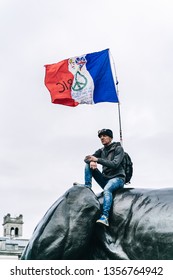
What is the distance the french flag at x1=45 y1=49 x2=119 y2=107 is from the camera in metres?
10.9

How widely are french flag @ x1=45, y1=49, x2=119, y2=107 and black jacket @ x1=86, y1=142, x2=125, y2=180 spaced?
1.96 metres

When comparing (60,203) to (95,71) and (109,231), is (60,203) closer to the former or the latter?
(109,231)

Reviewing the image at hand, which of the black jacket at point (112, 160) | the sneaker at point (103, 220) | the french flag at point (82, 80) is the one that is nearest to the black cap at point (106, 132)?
the black jacket at point (112, 160)

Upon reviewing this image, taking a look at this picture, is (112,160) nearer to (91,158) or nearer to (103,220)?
(91,158)

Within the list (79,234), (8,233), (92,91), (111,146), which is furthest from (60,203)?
(8,233)

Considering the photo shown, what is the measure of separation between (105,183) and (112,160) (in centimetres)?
38

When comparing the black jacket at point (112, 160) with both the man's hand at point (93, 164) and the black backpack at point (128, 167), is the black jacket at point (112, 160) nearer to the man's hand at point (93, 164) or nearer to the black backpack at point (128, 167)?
the man's hand at point (93, 164)

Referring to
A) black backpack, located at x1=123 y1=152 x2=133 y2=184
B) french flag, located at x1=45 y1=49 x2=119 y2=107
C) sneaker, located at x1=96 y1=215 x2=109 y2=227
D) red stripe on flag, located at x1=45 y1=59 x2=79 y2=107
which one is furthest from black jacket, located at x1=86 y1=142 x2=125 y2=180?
red stripe on flag, located at x1=45 y1=59 x2=79 y2=107

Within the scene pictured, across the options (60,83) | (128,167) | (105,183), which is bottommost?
(105,183)

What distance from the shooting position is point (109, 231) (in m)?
8.49

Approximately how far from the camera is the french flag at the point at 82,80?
10.9 meters

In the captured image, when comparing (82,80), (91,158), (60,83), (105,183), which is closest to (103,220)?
(105,183)

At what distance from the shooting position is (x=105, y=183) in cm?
886

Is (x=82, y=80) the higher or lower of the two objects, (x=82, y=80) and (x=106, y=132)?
the higher
